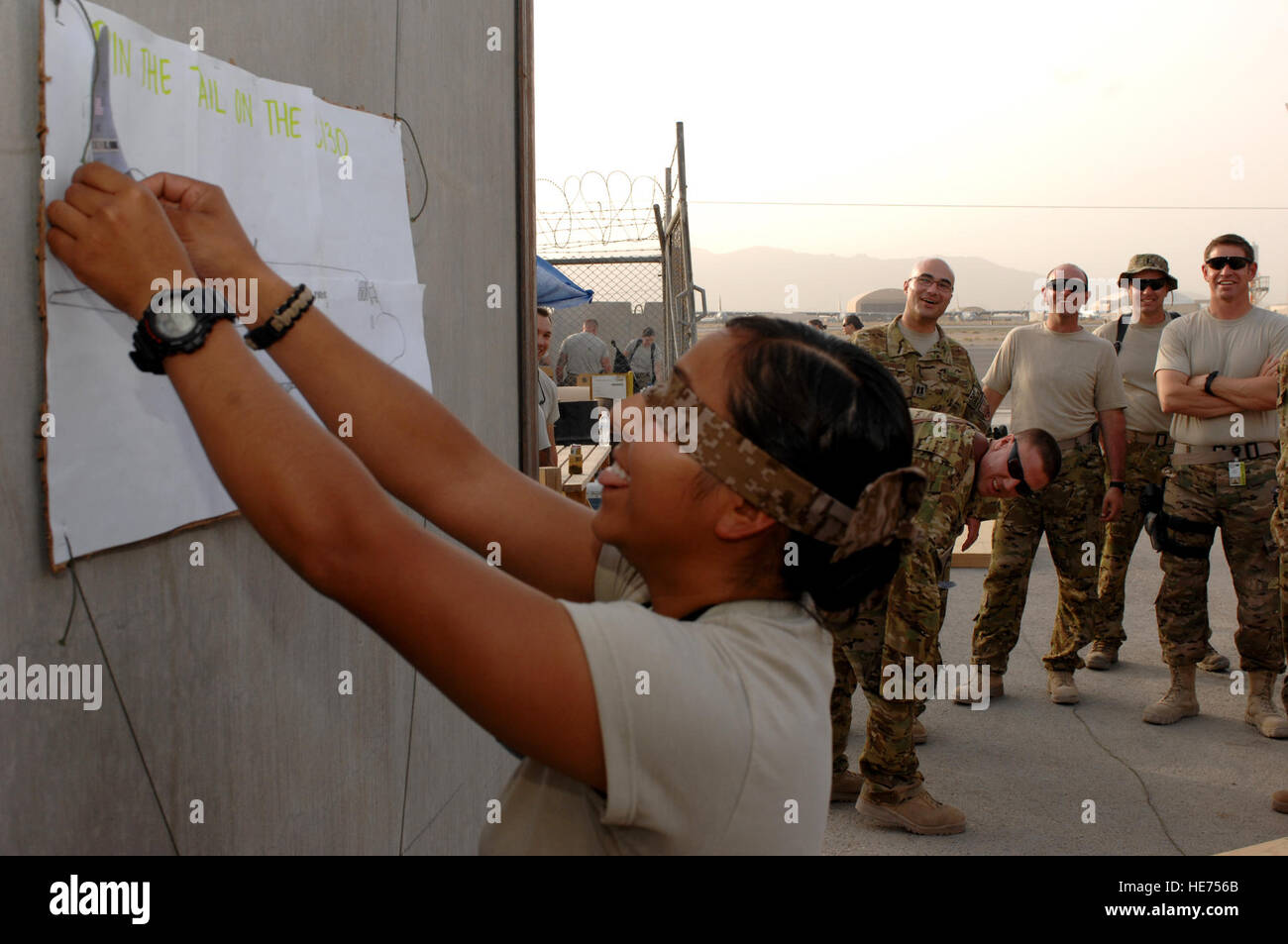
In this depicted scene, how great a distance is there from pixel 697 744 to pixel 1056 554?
16.7ft

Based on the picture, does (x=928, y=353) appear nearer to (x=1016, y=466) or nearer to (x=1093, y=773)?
(x=1016, y=466)

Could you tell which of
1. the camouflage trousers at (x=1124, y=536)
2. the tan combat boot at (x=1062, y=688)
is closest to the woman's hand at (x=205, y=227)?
the tan combat boot at (x=1062, y=688)

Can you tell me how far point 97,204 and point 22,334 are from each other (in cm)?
19

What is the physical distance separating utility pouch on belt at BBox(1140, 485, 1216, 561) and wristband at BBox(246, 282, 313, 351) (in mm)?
4861

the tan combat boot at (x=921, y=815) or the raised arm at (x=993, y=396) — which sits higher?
the raised arm at (x=993, y=396)

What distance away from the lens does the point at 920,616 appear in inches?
162

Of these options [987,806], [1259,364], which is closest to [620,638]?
[987,806]

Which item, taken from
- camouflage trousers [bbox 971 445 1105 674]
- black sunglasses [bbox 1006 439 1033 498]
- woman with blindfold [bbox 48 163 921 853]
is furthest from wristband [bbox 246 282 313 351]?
camouflage trousers [bbox 971 445 1105 674]

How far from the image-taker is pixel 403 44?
2336 millimetres

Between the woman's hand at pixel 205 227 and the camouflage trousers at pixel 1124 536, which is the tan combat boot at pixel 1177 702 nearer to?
→ the camouflage trousers at pixel 1124 536

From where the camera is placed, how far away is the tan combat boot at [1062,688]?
5.53m

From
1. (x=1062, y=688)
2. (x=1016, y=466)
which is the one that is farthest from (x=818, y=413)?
(x=1062, y=688)

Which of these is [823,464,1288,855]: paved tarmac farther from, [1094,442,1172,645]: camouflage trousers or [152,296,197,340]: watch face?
[152,296,197,340]: watch face
